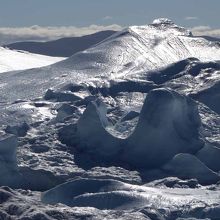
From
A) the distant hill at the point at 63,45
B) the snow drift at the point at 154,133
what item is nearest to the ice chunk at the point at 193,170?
the snow drift at the point at 154,133

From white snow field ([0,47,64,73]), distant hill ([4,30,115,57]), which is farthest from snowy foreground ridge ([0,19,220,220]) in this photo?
distant hill ([4,30,115,57])

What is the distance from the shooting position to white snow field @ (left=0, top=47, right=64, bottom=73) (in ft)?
201

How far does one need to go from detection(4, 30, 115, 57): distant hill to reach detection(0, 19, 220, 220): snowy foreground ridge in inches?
1214

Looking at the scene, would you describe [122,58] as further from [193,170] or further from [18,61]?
[193,170]

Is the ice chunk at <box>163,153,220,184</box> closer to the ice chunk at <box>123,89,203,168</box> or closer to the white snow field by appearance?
the ice chunk at <box>123,89,203,168</box>

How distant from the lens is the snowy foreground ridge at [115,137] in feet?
92.0

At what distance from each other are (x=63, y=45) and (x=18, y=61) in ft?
63.1

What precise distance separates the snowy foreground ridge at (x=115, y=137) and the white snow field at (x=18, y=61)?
33.6ft

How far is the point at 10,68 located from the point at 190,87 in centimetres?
1968

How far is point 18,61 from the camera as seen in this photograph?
6400 centimetres

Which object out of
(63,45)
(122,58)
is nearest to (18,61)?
(122,58)

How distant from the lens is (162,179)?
31984mm

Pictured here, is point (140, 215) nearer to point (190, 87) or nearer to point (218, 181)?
point (218, 181)

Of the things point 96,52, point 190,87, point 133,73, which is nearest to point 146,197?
point 190,87
